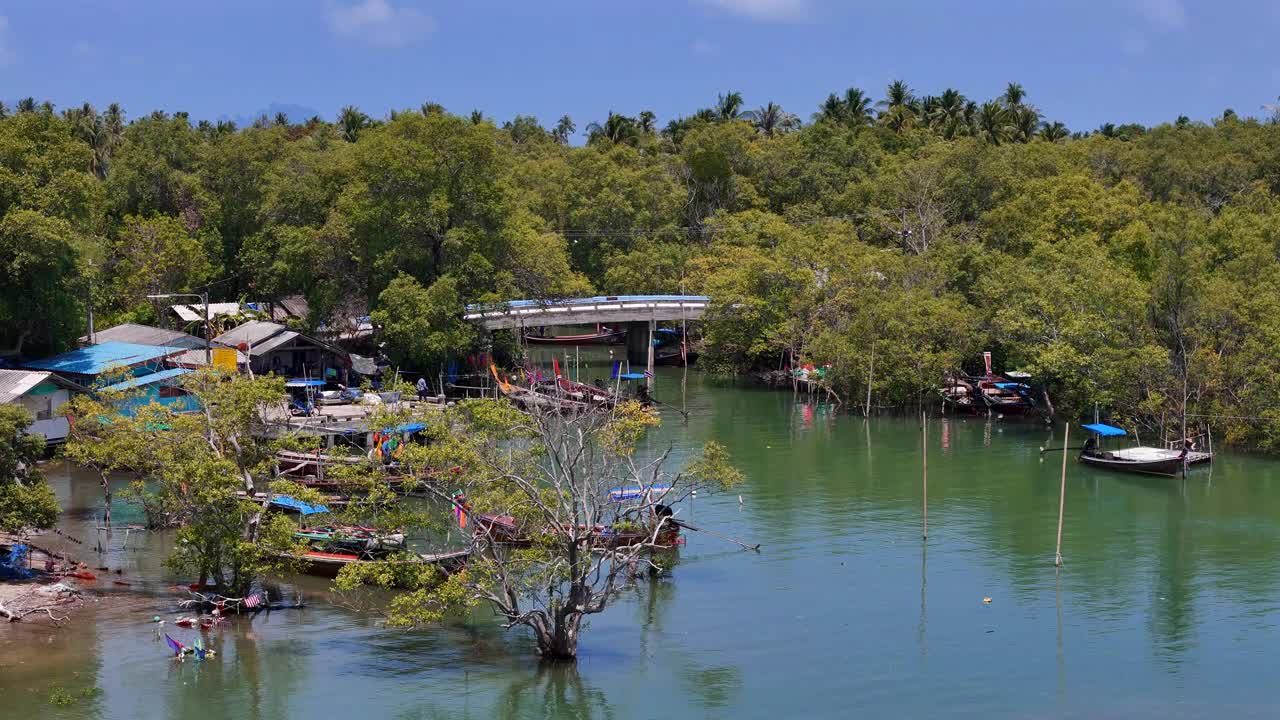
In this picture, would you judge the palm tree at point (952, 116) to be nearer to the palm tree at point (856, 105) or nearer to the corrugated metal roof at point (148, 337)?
the palm tree at point (856, 105)

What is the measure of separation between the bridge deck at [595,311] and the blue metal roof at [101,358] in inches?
655

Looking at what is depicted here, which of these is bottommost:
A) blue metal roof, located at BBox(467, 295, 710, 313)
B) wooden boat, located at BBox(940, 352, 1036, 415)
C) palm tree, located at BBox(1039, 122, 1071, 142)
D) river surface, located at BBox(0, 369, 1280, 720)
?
river surface, located at BBox(0, 369, 1280, 720)

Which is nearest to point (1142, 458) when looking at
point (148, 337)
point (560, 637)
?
point (560, 637)

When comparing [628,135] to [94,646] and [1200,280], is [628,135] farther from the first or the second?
[94,646]

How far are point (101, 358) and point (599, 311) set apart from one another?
28128mm

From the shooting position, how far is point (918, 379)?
213ft

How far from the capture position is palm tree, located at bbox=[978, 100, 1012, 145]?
108062 mm

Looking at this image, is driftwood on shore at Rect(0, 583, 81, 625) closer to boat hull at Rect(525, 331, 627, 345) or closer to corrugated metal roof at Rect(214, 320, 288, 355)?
corrugated metal roof at Rect(214, 320, 288, 355)

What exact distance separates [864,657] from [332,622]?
13.4 m

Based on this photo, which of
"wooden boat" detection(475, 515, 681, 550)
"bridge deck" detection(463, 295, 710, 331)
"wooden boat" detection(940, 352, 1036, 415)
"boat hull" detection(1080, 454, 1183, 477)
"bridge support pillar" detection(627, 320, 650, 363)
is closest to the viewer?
"wooden boat" detection(475, 515, 681, 550)

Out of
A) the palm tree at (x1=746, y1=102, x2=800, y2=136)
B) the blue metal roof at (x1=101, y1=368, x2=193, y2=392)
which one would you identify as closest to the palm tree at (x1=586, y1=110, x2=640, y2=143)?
the palm tree at (x1=746, y1=102, x2=800, y2=136)

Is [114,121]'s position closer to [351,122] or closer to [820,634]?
[351,122]

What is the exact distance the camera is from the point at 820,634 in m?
34.3

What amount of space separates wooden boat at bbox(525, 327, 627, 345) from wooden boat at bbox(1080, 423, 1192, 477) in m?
46.7
